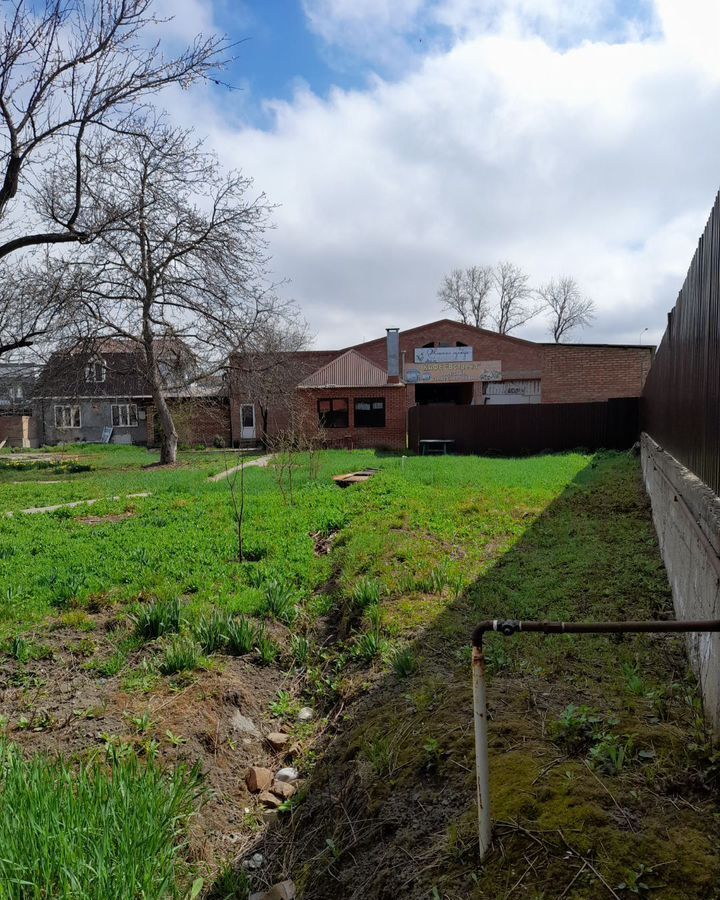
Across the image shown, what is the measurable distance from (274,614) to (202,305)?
16228 millimetres

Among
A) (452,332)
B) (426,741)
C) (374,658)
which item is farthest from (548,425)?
(426,741)

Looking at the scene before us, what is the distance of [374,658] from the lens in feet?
14.1

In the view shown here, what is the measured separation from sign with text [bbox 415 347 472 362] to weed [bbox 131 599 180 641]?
1091 inches

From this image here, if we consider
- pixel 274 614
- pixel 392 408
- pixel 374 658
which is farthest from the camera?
pixel 392 408

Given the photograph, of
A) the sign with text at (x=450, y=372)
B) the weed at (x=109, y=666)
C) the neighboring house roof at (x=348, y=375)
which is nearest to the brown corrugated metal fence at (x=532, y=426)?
the neighboring house roof at (x=348, y=375)

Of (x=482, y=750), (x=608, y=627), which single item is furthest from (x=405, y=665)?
(x=608, y=627)

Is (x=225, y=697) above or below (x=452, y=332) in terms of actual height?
below

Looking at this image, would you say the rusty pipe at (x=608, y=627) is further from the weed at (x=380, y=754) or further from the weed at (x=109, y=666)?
the weed at (x=109, y=666)

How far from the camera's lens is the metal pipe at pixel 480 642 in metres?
1.83

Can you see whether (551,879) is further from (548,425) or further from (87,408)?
(87,408)

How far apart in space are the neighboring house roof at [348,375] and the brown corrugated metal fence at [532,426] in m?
4.68

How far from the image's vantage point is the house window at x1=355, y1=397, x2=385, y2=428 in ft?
91.0

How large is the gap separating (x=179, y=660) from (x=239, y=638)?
0.54 metres

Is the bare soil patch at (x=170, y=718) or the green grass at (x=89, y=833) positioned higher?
the green grass at (x=89, y=833)
